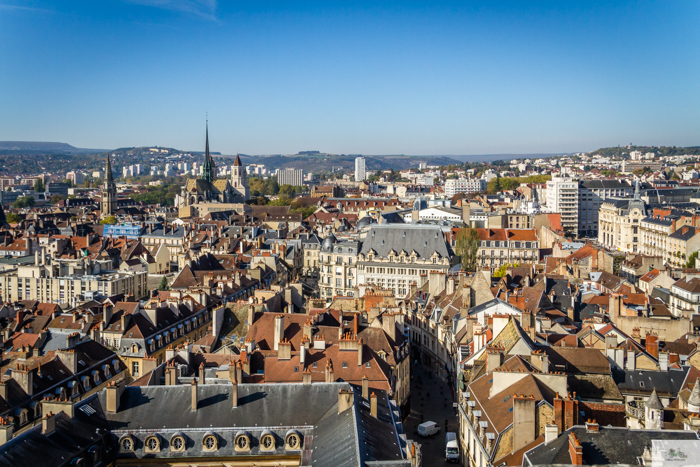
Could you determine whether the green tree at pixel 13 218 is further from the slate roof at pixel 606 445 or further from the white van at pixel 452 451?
the slate roof at pixel 606 445

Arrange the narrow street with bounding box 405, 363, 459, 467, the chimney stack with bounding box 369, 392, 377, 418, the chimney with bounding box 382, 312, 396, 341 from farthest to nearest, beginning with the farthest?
the chimney with bounding box 382, 312, 396, 341
the narrow street with bounding box 405, 363, 459, 467
the chimney stack with bounding box 369, 392, 377, 418

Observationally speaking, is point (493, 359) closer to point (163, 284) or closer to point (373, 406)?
point (373, 406)

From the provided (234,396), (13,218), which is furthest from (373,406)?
(13,218)

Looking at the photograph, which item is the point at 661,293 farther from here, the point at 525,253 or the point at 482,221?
the point at 482,221

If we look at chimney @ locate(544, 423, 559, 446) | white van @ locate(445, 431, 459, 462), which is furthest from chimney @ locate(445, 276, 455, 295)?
chimney @ locate(544, 423, 559, 446)

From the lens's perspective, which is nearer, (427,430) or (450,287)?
(427,430)

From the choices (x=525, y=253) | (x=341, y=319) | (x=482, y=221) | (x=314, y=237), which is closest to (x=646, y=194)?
(x=482, y=221)

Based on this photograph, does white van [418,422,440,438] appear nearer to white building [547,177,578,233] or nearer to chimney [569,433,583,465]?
chimney [569,433,583,465]
